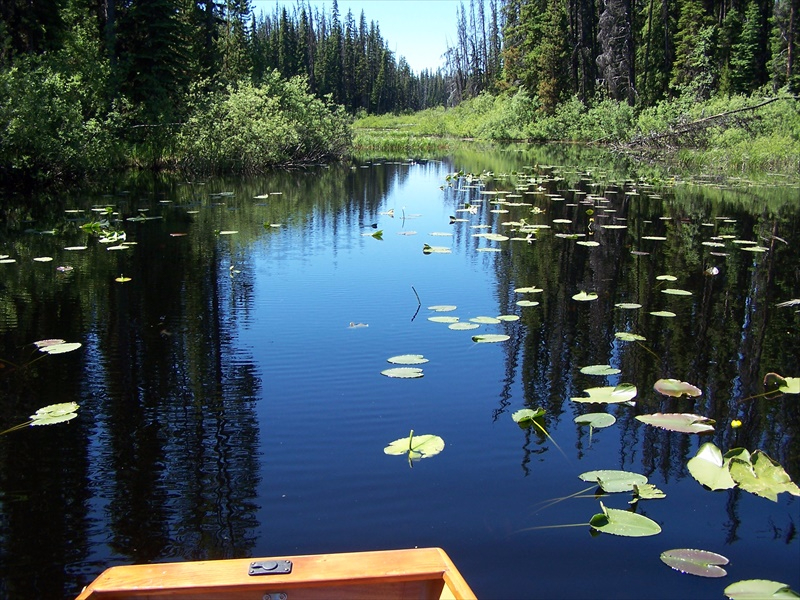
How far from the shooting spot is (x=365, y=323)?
529 centimetres

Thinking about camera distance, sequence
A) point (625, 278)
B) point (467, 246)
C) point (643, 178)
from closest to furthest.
A: point (625, 278) < point (467, 246) < point (643, 178)

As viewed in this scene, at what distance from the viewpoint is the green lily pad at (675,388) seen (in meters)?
3.84

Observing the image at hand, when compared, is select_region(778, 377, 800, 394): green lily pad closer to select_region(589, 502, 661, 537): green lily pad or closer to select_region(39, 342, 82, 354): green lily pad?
select_region(589, 502, 661, 537): green lily pad

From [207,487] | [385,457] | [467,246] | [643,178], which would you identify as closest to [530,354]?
[385,457]

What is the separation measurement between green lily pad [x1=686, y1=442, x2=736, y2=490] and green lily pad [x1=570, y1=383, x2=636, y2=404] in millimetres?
603

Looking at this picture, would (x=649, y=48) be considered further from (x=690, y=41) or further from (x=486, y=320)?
(x=486, y=320)

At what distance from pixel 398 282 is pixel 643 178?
36.5 feet

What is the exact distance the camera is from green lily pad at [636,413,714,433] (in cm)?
339

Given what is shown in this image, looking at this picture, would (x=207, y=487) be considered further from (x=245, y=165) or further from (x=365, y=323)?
(x=245, y=165)

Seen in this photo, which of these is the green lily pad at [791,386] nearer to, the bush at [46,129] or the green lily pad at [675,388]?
the green lily pad at [675,388]

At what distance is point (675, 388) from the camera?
3.87 m

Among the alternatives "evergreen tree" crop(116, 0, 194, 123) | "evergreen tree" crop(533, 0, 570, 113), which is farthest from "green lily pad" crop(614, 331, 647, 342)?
"evergreen tree" crop(533, 0, 570, 113)

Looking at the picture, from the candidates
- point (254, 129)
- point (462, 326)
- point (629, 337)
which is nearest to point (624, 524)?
point (629, 337)

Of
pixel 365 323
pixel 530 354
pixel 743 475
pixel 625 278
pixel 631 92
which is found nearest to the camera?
pixel 743 475
